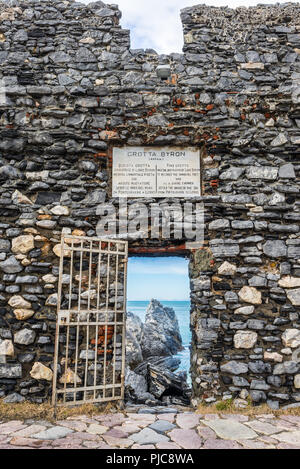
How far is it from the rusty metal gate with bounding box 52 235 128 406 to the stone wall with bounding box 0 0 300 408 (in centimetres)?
22

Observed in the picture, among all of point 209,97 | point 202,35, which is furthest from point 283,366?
point 202,35

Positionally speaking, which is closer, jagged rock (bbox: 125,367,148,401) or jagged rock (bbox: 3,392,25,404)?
jagged rock (bbox: 3,392,25,404)

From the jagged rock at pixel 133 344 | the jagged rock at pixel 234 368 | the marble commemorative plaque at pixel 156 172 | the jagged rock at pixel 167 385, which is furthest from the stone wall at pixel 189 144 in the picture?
the jagged rock at pixel 133 344

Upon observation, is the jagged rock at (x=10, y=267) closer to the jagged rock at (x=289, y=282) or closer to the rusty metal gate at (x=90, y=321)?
the rusty metal gate at (x=90, y=321)

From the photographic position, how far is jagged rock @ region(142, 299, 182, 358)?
9.62 metres

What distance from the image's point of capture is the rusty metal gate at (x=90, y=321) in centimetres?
A: 430

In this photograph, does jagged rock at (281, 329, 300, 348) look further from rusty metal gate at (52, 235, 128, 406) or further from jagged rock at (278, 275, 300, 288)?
rusty metal gate at (52, 235, 128, 406)

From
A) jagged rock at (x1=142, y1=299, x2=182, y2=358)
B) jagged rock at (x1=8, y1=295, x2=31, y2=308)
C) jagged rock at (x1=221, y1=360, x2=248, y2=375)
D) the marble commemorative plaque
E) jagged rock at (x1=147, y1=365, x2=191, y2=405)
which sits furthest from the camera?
jagged rock at (x1=142, y1=299, x2=182, y2=358)

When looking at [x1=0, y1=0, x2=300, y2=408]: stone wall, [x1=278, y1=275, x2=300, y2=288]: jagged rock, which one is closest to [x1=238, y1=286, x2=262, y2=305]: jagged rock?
[x1=0, y1=0, x2=300, y2=408]: stone wall

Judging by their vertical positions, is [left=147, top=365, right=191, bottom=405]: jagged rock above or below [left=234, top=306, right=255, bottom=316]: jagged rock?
below

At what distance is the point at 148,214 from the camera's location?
4.88 meters

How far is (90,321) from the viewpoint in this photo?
459cm

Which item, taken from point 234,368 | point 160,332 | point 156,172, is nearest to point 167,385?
point 234,368

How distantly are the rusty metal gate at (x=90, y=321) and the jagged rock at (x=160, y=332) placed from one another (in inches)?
198
